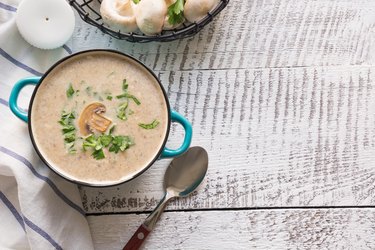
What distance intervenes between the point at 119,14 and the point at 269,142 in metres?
0.36

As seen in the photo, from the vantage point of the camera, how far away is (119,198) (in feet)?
4.27

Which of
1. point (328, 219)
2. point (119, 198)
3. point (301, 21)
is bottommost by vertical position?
point (328, 219)

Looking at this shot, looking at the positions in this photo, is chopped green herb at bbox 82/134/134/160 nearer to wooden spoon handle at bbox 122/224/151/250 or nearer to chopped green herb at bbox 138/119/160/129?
chopped green herb at bbox 138/119/160/129

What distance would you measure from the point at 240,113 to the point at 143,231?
0.91 ft

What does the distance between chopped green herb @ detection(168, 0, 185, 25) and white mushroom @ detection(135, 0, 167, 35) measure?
11mm

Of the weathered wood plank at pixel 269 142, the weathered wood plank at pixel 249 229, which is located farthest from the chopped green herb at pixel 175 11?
the weathered wood plank at pixel 249 229

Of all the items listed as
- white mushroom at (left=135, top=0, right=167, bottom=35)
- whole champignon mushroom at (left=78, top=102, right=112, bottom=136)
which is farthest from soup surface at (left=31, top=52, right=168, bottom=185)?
white mushroom at (left=135, top=0, right=167, bottom=35)

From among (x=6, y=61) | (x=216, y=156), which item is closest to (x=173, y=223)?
(x=216, y=156)

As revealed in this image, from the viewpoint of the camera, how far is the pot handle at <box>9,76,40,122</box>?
1.18m

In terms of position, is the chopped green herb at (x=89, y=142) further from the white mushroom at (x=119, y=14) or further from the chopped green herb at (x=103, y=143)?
the white mushroom at (x=119, y=14)

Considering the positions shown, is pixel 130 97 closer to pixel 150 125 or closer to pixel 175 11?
pixel 150 125

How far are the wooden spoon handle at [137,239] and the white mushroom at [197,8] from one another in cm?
38

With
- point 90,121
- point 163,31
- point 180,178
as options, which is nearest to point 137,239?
point 180,178

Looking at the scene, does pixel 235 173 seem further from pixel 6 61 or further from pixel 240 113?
pixel 6 61
